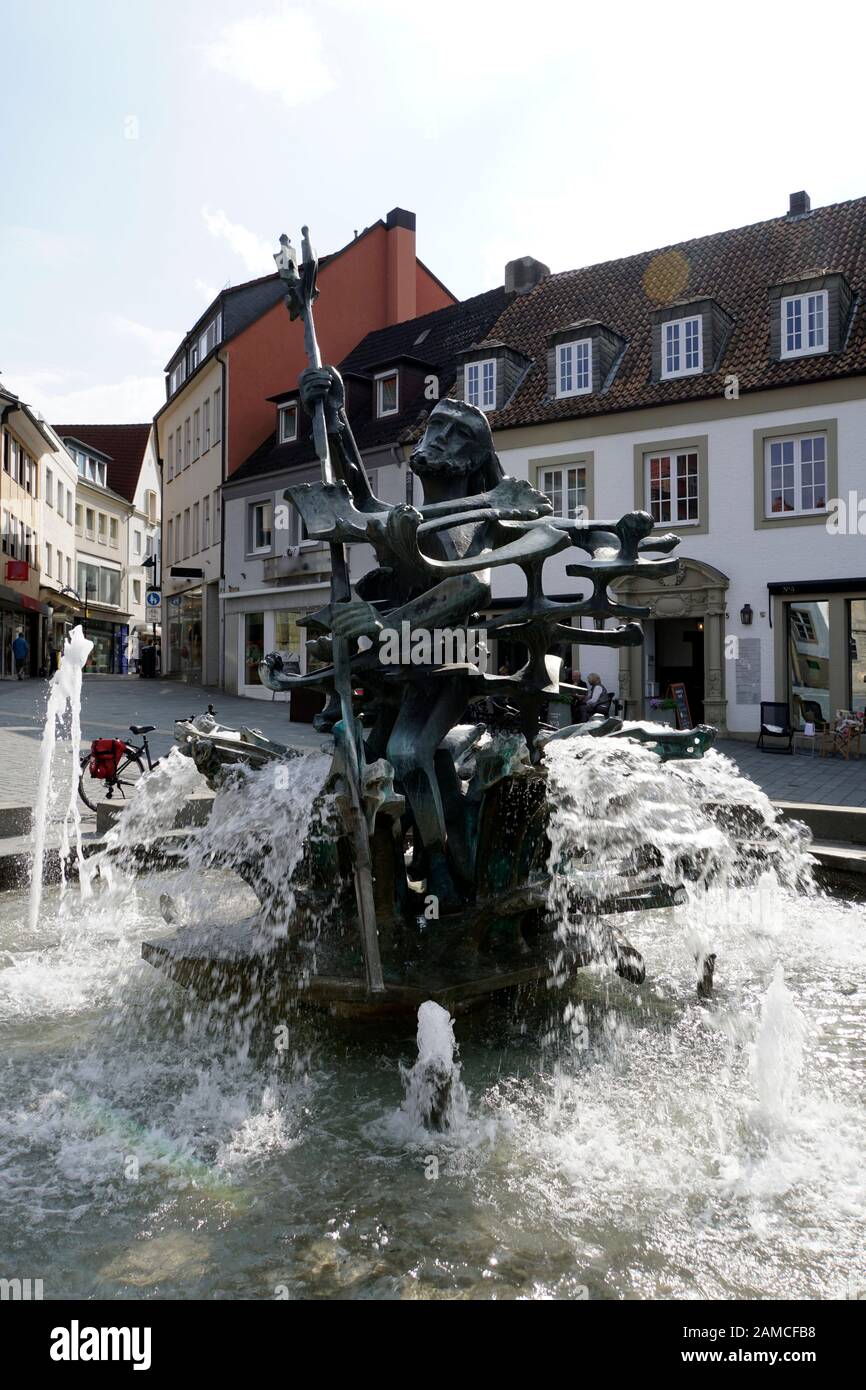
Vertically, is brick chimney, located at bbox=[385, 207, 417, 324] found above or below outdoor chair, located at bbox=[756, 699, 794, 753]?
above

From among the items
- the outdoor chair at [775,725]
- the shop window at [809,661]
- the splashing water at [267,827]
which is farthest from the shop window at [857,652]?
the splashing water at [267,827]

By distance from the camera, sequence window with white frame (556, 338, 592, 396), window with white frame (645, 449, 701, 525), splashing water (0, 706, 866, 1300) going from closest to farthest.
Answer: splashing water (0, 706, 866, 1300), window with white frame (645, 449, 701, 525), window with white frame (556, 338, 592, 396)

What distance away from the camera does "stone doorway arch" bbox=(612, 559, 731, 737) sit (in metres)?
19.9

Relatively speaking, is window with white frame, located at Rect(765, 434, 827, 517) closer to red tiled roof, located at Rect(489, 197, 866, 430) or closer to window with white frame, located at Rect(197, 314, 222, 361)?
red tiled roof, located at Rect(489, 197, 866, 430)

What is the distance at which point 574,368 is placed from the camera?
22.7m

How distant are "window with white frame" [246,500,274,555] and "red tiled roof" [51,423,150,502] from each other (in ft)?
110

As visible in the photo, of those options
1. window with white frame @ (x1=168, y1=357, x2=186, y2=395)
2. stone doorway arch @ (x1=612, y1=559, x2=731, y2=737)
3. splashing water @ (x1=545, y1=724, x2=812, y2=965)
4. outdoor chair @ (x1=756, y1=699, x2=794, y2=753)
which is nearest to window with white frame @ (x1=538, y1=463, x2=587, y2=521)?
stone doorway arch @ (x1=612, y1=559, x2=731, y2=737)

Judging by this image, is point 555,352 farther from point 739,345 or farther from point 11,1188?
point 11,1188

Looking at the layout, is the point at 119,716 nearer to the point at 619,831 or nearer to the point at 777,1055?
the point at 619,831

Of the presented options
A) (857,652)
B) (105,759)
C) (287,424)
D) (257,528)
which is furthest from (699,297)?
(105,759)

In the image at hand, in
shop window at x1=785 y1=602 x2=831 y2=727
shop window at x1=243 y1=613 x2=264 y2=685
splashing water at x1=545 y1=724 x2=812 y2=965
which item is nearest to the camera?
splashing water at x1=545 y1=724 x2=812 y2=965

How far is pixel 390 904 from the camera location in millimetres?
3988
